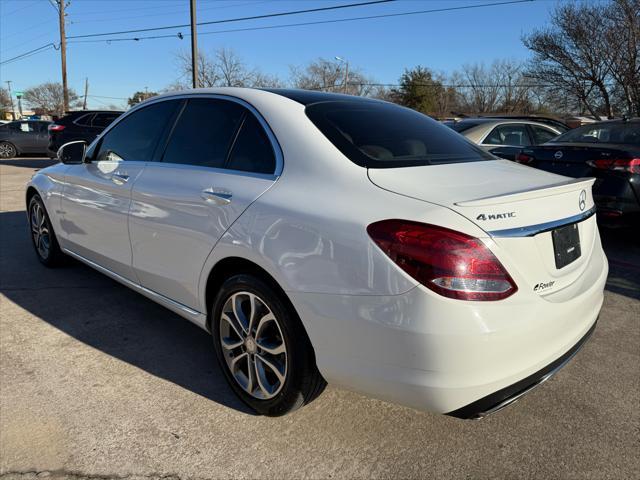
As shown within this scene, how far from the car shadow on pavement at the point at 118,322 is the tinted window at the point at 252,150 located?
1242 millimetres

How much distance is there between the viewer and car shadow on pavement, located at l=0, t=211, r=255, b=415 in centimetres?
305

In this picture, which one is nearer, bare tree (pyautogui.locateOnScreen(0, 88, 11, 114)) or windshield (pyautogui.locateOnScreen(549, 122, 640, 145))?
windshield (pyautogui.locateOnScreen(549, 122, 640, 145))

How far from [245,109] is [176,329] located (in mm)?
1706

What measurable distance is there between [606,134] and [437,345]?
559 cm

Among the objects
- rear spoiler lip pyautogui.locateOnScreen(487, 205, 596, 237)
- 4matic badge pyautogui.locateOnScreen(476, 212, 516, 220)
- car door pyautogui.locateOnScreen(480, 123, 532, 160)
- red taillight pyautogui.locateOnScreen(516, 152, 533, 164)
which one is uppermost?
car door pyautogui.locateOnScreen(480, 123, 532, 160)

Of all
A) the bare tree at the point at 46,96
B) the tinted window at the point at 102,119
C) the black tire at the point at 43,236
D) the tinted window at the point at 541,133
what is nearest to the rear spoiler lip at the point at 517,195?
the black tire at the point at 43,236

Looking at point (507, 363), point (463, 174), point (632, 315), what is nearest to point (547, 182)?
point (463, 174)

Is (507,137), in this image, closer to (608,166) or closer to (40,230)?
(608,166)

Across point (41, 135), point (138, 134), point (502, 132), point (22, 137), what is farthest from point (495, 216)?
point (22, 137)

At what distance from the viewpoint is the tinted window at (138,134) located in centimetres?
343

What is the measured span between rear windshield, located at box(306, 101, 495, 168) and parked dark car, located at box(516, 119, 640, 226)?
9.76ft

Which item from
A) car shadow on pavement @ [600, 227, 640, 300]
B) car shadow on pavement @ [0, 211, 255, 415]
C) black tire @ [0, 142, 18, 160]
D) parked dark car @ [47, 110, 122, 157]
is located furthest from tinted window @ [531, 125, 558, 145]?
black tire @ [0, 142, 18, 160]

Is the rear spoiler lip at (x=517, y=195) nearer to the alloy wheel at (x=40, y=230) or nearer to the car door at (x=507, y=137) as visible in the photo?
the alloy wheel at (x=40, y=230)

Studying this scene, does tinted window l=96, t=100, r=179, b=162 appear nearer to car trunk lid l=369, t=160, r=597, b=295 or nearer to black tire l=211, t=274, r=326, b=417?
black tire l=211, t=274, r=326, b=417
